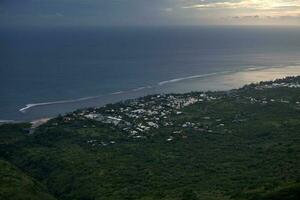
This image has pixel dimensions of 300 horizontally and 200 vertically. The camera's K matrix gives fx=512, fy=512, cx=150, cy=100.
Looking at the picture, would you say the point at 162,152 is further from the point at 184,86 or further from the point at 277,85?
the point at 184,86

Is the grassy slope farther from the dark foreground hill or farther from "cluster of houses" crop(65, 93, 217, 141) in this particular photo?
"cluster of houses" crop(65, 93, 217, 141)

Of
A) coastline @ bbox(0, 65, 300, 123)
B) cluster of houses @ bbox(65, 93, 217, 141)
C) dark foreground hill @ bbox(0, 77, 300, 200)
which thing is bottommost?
coastline @ bbox(0, 65, 300, 123)

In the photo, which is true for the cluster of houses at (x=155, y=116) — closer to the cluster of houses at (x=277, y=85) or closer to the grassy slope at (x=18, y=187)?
the cluster of houses at (x=277, y=85)

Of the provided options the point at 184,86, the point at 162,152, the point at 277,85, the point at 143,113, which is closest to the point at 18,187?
the point at 162,152

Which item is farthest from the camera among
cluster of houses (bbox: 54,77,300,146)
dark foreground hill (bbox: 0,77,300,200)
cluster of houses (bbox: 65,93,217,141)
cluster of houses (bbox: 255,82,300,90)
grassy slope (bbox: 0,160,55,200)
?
cluster of houses (bbox: 255,82,300,90)

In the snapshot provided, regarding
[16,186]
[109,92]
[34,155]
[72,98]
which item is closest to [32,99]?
[72,98]

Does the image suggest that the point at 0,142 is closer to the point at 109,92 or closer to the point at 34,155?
the point at 34,155

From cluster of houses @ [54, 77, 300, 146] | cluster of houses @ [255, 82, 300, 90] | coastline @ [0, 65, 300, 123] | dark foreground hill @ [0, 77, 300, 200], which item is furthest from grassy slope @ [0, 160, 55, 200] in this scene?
cluster of houses @ [255, 82, 300, 90]
